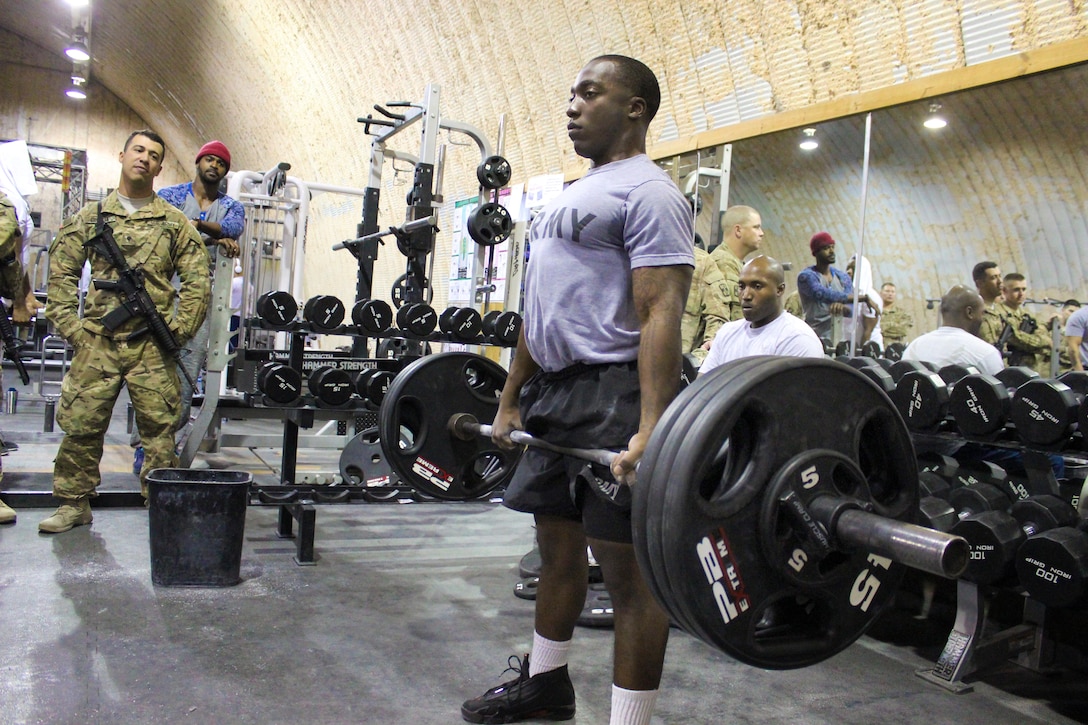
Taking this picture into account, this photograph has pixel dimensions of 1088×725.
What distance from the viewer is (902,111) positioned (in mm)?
3672

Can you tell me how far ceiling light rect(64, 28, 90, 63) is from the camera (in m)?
13.8

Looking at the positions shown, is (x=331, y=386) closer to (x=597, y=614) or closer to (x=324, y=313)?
(x=324, y=313)

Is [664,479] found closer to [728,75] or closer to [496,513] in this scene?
[496,513]

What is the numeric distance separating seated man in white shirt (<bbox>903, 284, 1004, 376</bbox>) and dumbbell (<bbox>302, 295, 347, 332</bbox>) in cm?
235

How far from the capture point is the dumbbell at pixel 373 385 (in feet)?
12.0

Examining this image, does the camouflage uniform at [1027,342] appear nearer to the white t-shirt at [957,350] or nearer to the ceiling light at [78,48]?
the white t-shirt at [957,350]

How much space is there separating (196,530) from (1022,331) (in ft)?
9.81

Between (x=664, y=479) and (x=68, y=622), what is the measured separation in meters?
1.91

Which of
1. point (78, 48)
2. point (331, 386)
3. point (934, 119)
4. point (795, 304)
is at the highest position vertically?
point (78, 48)

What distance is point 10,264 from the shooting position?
354cm

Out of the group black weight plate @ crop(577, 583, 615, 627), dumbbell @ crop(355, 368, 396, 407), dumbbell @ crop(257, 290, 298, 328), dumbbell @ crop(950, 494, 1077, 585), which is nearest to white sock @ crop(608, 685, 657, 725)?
black weight plate @ crop(577, 583, 615, 627)

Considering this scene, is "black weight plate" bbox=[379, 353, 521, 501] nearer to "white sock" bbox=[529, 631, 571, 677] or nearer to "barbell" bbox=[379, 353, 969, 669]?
"white sock" bbox=[529, 631, 571, 677]

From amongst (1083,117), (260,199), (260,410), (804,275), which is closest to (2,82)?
(260,199)

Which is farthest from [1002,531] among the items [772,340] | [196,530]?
[196,530]
